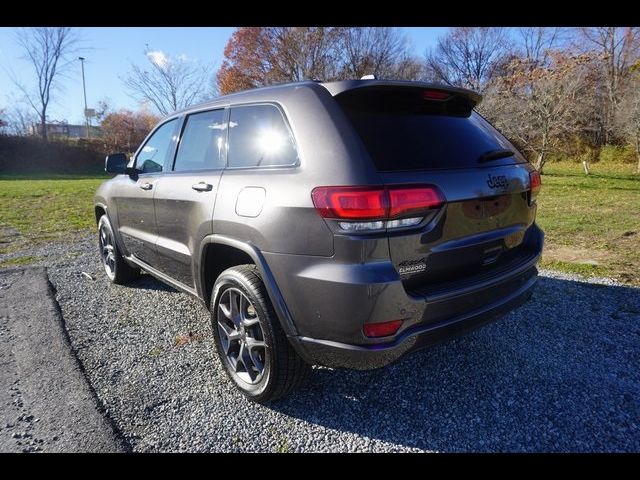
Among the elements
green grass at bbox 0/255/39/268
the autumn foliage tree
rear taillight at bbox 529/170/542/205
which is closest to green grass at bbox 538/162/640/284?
rear taillight at bbox 529/170/542/205

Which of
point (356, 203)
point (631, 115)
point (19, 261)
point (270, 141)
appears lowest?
point (19, 261)

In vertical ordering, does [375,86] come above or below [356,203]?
above

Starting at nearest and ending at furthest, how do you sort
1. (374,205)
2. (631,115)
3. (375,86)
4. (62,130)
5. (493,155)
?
(374,205) → (375,86) → (493,155) → (631,115) → (62,130)

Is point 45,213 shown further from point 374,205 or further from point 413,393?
point 374,205

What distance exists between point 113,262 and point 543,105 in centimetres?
1784

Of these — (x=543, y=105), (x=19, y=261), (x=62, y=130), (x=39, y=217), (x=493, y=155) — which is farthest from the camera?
(x=62, y=130)

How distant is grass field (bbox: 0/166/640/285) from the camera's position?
16.1 feet

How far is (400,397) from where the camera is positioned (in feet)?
7.97

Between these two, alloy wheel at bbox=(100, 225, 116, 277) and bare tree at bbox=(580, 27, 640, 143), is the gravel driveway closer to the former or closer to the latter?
alloy wheel at bbox=(100, 225, 116, 277)

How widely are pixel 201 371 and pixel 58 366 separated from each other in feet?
3.38

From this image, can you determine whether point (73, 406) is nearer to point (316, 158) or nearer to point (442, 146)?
point (316, 158)

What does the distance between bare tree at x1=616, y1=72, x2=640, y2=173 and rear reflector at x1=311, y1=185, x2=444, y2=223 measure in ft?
72.4

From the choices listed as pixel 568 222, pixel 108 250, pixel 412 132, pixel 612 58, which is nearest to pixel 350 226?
pixel 412 132

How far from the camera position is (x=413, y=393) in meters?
2.46
